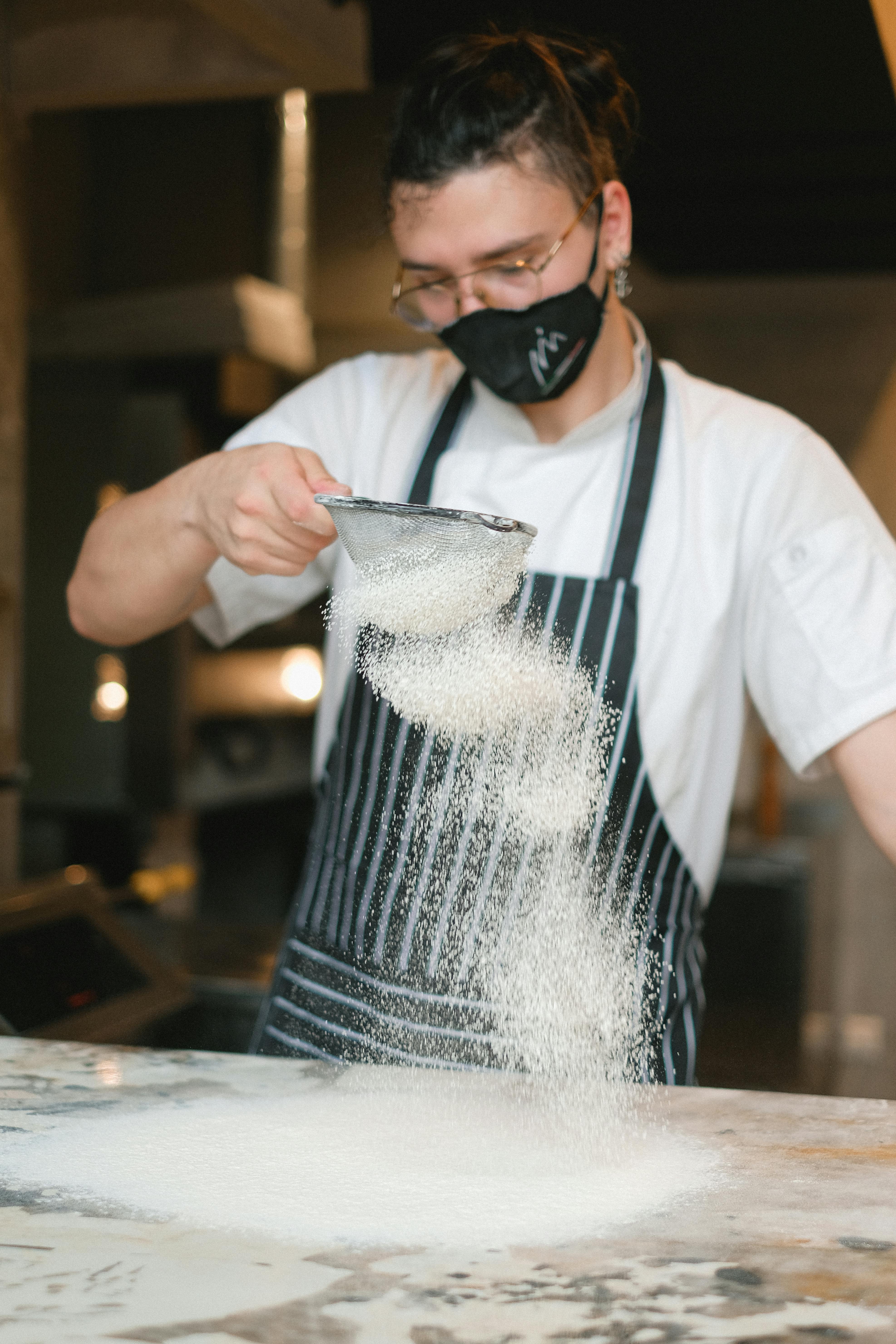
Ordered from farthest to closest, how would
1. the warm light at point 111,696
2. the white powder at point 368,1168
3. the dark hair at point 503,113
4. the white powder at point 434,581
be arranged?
the warm light at point 111,696, the dark hair at point 503,113, the white powder at point 434,581, the white powder at point 368,1168

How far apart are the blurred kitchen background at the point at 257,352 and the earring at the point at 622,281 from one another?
0.85ft

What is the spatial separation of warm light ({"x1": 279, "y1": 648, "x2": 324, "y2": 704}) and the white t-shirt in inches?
75.4

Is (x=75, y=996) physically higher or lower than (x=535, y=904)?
lower

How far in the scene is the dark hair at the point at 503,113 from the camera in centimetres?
121

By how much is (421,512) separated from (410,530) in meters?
0.06

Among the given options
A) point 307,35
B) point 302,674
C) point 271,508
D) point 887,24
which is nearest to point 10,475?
point 307,35

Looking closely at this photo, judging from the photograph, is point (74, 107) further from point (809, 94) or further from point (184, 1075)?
point (184, 1075)

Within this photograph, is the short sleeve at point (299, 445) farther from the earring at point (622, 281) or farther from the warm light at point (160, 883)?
the warm light at point (160, 883)

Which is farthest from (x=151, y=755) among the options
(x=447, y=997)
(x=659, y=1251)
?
(x=659, y=1251)

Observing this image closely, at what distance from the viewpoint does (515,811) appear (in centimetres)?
128

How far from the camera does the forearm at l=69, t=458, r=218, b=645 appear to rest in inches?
50.9

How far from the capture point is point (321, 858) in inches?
56.7

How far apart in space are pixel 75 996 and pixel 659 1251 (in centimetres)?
107

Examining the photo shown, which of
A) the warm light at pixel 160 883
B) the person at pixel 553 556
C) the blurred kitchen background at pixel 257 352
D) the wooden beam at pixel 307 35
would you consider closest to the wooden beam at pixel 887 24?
the blurred kitchen background at pixel 257 352
